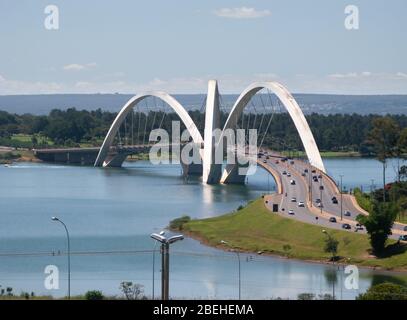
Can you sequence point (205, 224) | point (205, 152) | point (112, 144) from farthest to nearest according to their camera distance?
point (112, 144), point (205, 152), point (205, 224)

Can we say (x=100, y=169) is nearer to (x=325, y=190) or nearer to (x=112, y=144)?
(x=112, y=144)

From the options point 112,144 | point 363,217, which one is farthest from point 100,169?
point 363,217

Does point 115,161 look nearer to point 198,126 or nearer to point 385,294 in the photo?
point 198,126

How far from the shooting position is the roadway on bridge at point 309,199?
4069 centimetres

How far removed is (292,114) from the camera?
63.2 metres

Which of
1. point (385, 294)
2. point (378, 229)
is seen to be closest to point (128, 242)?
point (378, 229)

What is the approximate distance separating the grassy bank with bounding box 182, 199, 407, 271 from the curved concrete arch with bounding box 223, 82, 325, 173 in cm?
1356

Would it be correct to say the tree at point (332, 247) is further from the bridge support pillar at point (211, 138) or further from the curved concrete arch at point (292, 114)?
the bridge support pillar at point (211, 138)

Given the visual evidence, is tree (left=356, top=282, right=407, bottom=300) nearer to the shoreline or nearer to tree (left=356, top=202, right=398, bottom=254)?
the shoreline

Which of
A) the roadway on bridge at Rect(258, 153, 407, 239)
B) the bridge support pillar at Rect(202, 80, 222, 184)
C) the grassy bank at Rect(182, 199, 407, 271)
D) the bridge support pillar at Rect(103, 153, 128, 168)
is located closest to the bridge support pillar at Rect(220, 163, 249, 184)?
the bridge support pillar at Rect(202, 80, 222, 184)

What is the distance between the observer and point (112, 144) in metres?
88.3

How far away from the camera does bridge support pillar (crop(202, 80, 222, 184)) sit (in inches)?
2645

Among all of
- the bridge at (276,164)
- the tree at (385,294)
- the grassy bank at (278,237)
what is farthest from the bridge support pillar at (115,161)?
the tree at (385,294)
